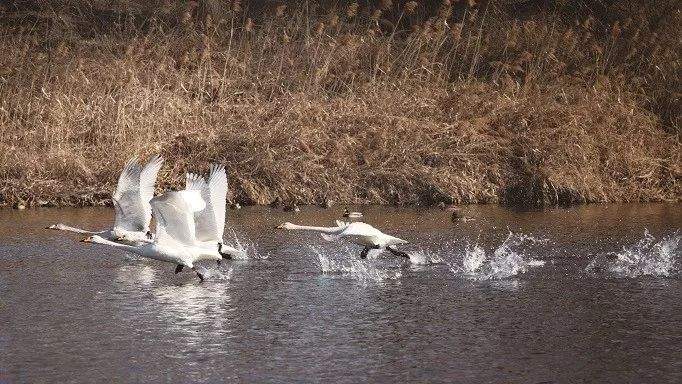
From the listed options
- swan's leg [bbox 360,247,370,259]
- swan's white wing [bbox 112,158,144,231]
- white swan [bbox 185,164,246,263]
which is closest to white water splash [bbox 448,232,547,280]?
swan's leg [bbox 360,247,370,259]

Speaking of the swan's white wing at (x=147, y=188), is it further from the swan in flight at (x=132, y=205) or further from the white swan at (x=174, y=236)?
the white swan at (x=174, y=236)

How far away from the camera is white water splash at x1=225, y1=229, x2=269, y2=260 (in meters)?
14.6

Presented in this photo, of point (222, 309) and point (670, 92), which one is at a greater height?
point (670, 92)

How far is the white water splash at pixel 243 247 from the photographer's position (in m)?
14.6

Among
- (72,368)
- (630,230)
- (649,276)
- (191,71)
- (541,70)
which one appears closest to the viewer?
(72,368)

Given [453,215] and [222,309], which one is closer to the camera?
[222,309]

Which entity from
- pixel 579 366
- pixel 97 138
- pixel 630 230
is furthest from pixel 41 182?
pixel 579 366

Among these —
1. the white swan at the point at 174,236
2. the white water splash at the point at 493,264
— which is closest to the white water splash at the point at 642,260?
the white water splash at the point at 493,264

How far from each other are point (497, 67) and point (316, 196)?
6162mm

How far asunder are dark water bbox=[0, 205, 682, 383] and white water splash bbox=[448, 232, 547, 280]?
0.03 m

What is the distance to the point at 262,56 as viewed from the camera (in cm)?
2519

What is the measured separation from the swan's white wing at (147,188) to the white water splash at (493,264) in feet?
13.1

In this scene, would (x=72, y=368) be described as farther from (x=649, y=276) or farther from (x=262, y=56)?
(x=262, y=56)

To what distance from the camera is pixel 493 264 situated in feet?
45.5
